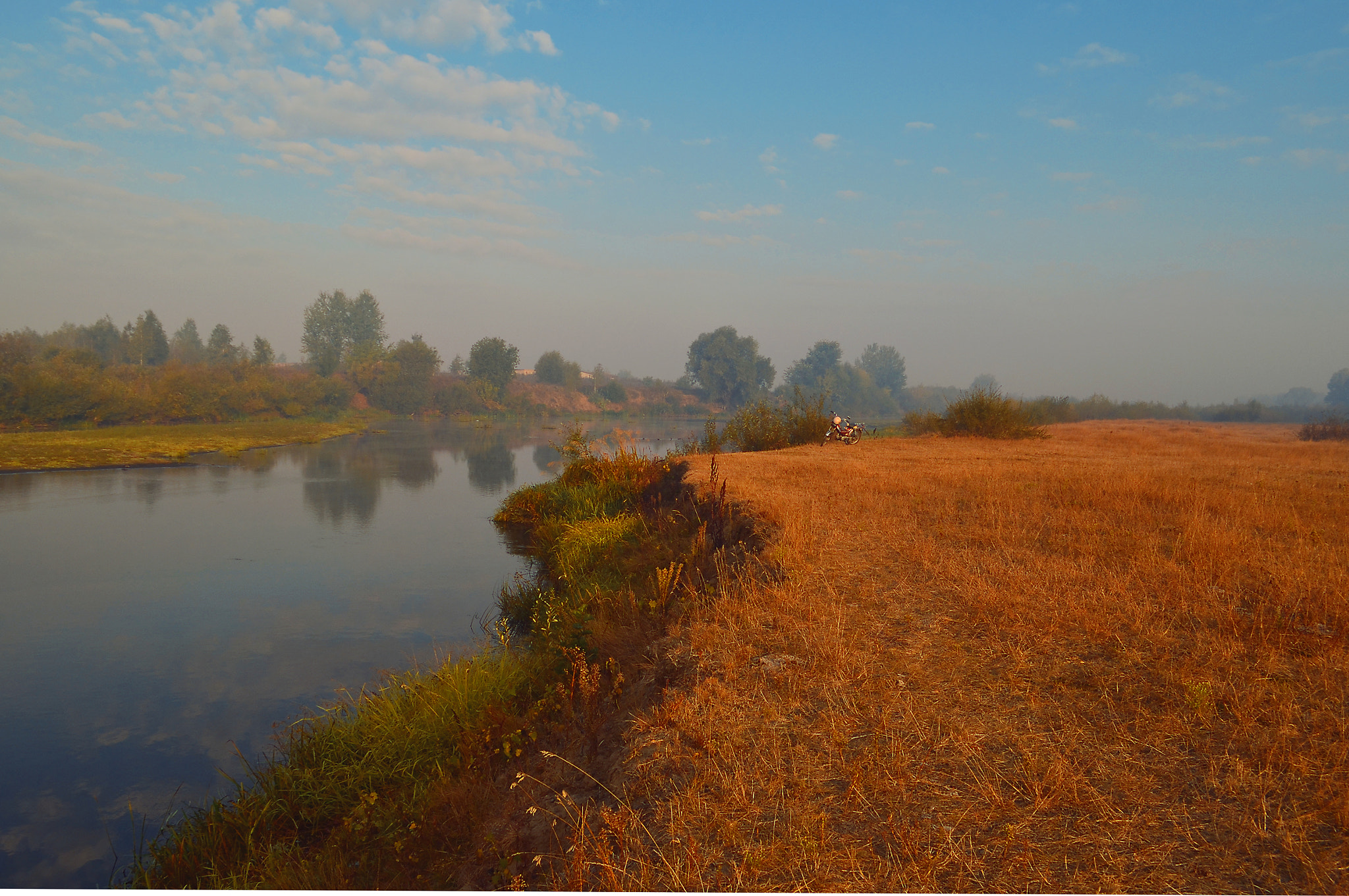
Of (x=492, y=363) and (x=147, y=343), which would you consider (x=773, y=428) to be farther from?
(x=147, y=343)

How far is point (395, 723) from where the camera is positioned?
5.61 meters

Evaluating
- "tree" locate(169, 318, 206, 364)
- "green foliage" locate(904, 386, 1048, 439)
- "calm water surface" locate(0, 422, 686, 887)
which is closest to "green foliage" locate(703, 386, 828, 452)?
"green foliage" locate(904, 386, 1048, 439)

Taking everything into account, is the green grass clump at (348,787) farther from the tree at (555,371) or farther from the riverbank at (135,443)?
the tree at (555,371)

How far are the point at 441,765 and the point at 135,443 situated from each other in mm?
35126

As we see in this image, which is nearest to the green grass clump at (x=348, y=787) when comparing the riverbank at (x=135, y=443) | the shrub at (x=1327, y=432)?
the riverbank at (x=135, y=443)

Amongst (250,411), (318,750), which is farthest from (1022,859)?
(250,411)

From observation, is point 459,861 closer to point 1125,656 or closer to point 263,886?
point 263,886

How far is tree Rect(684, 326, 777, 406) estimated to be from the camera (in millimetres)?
114875

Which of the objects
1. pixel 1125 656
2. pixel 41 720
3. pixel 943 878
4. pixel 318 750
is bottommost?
pixel 41 720

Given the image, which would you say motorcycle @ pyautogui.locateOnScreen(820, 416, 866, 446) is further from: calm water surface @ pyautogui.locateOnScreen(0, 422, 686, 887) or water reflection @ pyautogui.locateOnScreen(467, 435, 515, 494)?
water reflection @ pyautogui.locateOnScreen(467, 435, 515, 494)

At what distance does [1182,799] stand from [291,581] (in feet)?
42.4

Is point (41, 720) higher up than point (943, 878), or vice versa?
point (943, 878)

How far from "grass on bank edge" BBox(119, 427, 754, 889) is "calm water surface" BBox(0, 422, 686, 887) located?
790 mm

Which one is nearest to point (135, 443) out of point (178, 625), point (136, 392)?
point (136, 392)
